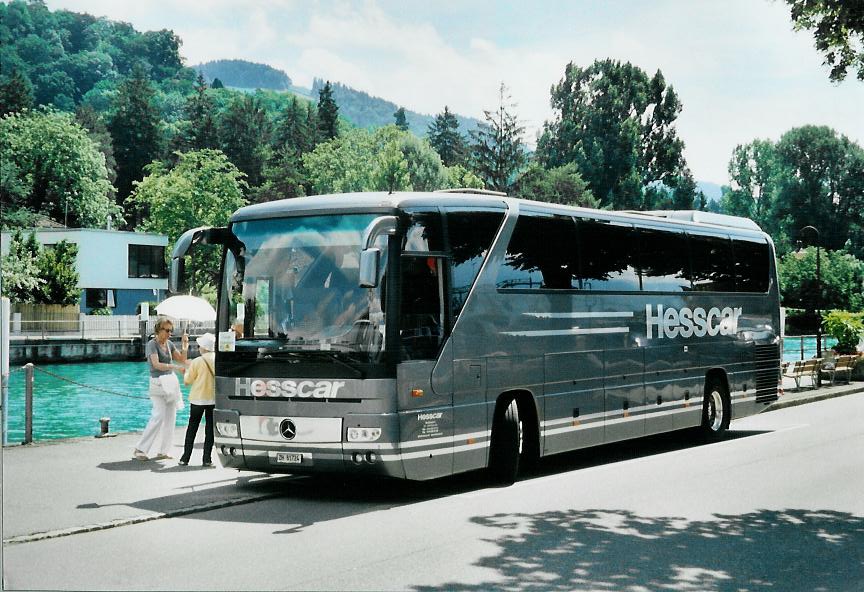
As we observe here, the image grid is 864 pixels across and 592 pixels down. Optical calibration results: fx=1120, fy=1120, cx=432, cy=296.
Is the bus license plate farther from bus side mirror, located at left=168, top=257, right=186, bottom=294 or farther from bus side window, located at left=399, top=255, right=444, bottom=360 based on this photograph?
bus side mirror, located at left=168, top=257, right=186, bottom=294

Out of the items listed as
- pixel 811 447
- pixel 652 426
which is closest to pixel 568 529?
pixel 652 426

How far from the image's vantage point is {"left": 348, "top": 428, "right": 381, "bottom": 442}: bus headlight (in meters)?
11.6

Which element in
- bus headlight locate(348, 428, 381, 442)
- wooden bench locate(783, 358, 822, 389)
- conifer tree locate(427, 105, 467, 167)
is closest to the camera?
bus headlight locate(348, 428, 381, 442)

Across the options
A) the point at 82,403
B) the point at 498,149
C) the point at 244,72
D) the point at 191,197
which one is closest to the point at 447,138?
the point at 498,149

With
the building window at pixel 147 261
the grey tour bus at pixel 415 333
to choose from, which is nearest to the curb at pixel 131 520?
the grey tour bus at pixel 415 333

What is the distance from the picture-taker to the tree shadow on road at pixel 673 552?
8.09 meters

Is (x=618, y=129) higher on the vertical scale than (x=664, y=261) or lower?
higher

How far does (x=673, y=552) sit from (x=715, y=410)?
409 inches

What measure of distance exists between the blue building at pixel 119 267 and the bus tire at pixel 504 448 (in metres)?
62.3

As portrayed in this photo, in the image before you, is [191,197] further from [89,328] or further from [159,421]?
[159,421]

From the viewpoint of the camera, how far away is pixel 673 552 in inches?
362

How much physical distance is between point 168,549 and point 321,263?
3.72 m

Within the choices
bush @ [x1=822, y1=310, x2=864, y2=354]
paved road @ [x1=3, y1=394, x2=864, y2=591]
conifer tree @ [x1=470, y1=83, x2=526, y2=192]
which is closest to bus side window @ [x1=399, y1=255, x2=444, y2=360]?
paved road @ [x1=3, y1=394, x2=864, y2=591]

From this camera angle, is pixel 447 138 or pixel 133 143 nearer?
pixel 133 143
